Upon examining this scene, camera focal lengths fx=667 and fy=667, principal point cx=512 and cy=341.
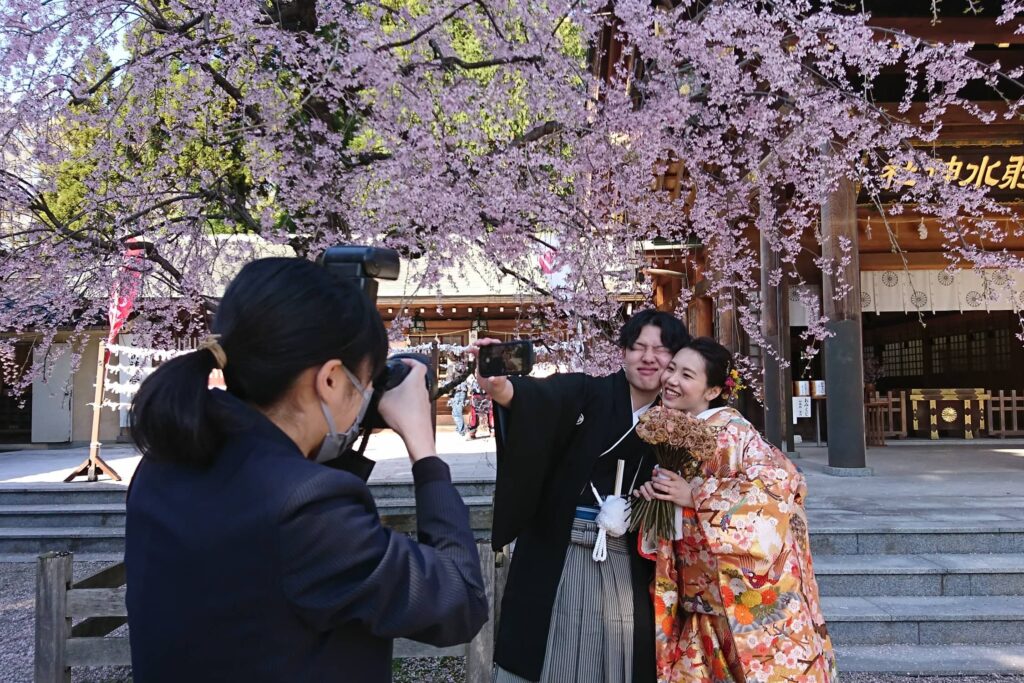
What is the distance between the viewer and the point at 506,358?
1815 mm

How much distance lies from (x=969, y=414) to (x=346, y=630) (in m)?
14.4

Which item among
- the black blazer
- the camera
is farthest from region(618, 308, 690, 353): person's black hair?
the black blazer

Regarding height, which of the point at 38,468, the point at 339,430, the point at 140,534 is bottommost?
the point at 38,468

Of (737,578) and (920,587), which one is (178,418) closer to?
(737,578)

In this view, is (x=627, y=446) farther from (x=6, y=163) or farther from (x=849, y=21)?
(x=6, y=163)

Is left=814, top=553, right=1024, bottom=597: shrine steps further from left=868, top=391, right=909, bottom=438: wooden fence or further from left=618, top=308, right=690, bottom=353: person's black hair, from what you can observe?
left=868, top=391, right=909, bottom=438: wooden fence

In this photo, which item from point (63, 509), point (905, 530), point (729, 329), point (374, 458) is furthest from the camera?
point (729, 329)

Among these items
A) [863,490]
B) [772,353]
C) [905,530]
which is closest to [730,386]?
[905,530]

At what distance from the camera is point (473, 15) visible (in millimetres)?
4539

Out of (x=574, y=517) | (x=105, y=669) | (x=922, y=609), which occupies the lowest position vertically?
(x=105, y=669)

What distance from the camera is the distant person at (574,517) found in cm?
214

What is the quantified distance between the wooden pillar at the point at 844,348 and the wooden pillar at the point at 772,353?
1.33 meters

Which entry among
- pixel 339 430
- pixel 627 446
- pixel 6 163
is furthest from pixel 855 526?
pixel 6 163

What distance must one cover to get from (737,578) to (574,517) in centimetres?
54
